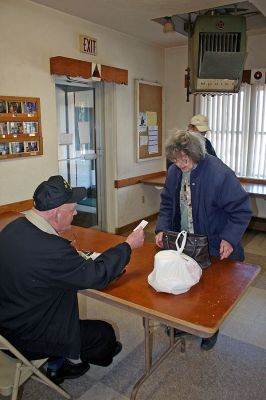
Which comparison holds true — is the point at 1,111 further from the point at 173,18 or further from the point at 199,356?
the point at 199,356

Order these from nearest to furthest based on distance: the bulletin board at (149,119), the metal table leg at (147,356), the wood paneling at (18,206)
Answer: the metal table leg at (147,356)
the wood paneling at (18,206)
the bulletin board at (149,119)

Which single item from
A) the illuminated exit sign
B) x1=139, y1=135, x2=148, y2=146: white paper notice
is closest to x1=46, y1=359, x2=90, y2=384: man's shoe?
the illuminated exit sign

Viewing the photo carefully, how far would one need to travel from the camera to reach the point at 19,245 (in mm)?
1538

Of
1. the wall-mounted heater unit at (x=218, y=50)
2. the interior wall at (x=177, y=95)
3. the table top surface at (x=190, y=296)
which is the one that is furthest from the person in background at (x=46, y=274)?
the interior wall at (x=177, y=95)

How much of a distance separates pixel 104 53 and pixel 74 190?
3058 mm

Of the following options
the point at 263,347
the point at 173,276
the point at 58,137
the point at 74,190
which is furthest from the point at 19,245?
the point at 58,137

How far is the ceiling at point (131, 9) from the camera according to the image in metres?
3.37

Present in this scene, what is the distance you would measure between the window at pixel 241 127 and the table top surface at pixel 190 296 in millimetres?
3295

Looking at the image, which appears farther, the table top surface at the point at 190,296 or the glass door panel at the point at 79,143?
the glass door panel at the point at 79,143

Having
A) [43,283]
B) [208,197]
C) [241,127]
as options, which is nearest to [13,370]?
[43,283]

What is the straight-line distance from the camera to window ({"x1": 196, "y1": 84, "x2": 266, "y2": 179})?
4.83 metres

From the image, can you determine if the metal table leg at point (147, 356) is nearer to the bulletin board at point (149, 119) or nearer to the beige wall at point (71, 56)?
the beige wall at point (71, 56)

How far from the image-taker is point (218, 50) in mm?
2697

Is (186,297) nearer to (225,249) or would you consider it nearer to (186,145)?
(225,249)
